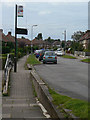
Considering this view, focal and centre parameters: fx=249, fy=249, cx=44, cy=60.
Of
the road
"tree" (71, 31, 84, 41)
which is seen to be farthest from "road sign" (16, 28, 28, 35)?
"tree" (71, 31, 84, 41)

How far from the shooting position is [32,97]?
9.66m

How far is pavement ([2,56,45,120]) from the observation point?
21.6 ft

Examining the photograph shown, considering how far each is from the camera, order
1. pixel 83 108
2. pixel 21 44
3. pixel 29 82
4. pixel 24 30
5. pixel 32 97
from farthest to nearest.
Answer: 1. pixel 21 44
2. pixel 24 30
3. pixel 29 82
4. pixel 32 97
5. pixel 83 108

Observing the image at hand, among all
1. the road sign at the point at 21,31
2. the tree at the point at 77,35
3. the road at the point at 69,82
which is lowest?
the road at the point at 69,82

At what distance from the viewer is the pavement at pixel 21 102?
658 cm

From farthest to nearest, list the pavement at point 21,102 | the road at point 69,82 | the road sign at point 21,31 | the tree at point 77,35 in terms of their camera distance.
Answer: the tree at point 77,35 < the road sign at point 21,31 < the road at point 69,82 < the pavement at point 21,102

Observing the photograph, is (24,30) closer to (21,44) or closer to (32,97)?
(32,97)

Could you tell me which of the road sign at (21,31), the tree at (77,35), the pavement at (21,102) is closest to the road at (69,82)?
the pavement at (21,102)

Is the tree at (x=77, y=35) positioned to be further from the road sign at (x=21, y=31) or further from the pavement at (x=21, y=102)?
the pavement at (x=21, y=102)

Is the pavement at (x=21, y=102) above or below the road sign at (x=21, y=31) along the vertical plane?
below

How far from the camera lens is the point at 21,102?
332 inches

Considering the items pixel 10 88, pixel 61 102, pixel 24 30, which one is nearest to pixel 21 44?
pixel 24 30

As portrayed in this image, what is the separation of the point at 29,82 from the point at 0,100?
12.6 feet

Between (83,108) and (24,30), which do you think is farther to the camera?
(24,30)
